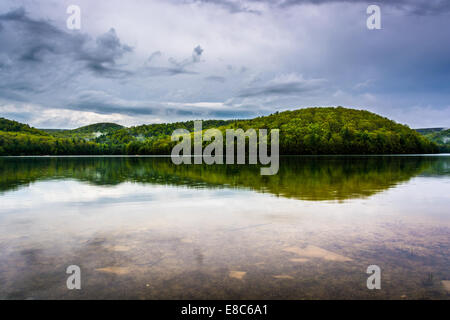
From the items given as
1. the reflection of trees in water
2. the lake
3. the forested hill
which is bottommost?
the lake

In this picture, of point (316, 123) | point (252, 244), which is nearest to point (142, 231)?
point (252, 244)

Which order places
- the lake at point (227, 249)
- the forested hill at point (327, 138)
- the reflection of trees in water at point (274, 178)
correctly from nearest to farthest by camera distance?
1. the lake at point (227, 249)
2. the reflection of trees in water at point (274, 178)
3. the forested hill at point (327, 138)

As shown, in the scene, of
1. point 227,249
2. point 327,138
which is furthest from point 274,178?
point 327,138

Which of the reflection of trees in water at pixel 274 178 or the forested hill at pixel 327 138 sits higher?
the forested hill at pixel 327 138

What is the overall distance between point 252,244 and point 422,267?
152 inches

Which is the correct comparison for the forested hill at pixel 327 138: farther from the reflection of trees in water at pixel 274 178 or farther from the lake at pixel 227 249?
the lake at pixel 227 249

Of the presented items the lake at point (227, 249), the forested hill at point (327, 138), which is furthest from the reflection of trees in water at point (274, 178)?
the forested hill at point (327, 138)

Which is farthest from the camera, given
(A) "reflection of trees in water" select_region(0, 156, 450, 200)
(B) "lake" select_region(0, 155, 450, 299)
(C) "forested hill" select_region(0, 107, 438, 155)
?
(C) "forested hill" select_region(0, 107, 438, 155)

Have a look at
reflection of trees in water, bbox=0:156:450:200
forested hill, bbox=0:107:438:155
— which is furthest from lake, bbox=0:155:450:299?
forested hill, bbox=0:107:438:155

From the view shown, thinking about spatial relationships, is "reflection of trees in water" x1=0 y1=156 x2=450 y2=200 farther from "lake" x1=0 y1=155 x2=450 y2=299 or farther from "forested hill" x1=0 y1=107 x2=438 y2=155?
"forested hill" x1=0 y1=107 x2=438 y2=155

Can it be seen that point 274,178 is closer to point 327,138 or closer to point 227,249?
point 227,249
